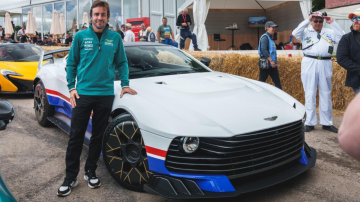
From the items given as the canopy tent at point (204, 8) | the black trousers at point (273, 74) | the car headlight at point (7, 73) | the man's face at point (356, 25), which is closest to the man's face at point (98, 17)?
the man's face at point (356, 25)

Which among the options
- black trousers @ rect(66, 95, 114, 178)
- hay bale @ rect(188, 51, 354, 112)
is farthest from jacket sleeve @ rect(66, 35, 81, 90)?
hay bale @ rect(188, 51, 354, 112)

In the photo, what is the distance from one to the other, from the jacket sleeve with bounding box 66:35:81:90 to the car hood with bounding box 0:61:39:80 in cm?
539

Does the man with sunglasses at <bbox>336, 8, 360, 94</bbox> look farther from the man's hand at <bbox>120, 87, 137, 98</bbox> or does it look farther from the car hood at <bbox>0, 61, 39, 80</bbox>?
the car hood at <bbox>0, 61, 39, 80</bbox>

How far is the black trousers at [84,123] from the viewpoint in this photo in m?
3.31

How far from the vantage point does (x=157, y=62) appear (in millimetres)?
4312

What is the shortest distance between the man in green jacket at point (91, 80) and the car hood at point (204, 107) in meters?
0.20

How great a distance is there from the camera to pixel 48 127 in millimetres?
5629

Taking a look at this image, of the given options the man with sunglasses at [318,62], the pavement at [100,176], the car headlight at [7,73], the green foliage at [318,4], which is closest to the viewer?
the pavement at [100,176]

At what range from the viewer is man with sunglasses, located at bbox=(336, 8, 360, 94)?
4.85 meters

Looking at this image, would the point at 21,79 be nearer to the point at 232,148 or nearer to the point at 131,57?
the point at 131,57

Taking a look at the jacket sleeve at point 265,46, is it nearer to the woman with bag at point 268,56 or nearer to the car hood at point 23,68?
the woman with bag at point 268,56

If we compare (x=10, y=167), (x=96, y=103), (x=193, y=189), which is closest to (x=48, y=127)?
(x=10, y=167)

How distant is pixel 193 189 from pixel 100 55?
60.0 inches

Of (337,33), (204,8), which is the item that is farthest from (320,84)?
(204,8)
